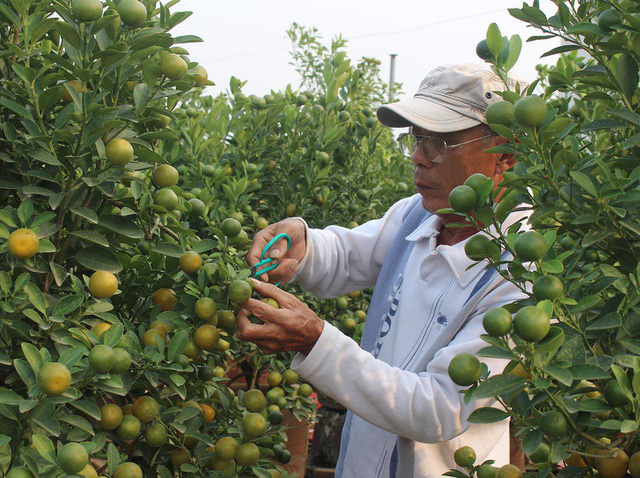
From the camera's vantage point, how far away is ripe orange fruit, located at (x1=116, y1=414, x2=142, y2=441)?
4.85 feet

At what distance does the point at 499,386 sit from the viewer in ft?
3.40

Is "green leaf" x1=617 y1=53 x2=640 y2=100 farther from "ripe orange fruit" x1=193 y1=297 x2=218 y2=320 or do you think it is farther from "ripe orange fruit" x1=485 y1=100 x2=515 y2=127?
"ripe orange fruit" x1=193 y1=297 x2=218 y2=320

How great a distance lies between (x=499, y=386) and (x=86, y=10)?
95 centimetres

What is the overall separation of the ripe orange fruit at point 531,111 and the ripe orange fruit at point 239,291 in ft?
2.55

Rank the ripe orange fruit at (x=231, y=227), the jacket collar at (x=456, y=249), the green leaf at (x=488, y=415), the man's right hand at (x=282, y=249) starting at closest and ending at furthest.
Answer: the green leaf at (x=488, y=415) → the ripe orange fruit at (x=231, y=227) → the jacket collar at (x=456, y=249) → the man's right hand at (x=282, y=249)

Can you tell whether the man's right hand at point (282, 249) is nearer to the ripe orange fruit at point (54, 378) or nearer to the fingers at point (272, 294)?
the fingers at point (272, 294)

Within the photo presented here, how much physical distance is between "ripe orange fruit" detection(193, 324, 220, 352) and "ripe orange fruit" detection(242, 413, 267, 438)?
0.24 m

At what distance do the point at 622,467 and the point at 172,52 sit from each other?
1.22 meters

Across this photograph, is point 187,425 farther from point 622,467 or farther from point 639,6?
point 639,6

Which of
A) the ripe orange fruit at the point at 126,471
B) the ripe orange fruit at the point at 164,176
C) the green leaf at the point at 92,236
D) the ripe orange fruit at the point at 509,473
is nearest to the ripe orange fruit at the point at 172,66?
the ripe orange fruit at the point at 164,176

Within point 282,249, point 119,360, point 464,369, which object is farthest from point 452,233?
point 119,360

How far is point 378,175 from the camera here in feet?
12.4

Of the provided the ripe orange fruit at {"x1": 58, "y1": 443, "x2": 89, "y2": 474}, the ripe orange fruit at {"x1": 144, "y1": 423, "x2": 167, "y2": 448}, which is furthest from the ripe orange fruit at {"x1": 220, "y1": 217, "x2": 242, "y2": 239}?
the ripe orange fruit at {"x1": 58, "y1": 443, "x2": 89, "y2": 474}

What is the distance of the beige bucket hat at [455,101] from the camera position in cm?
201
